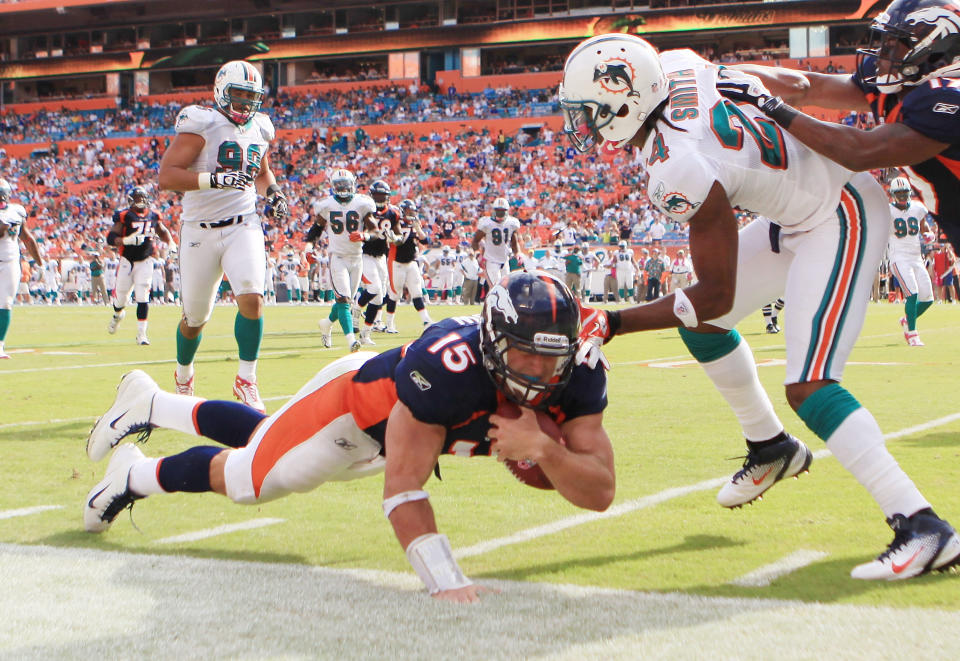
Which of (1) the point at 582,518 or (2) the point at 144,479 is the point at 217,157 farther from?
(1) the point at 582,518

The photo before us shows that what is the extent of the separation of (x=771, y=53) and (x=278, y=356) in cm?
3798

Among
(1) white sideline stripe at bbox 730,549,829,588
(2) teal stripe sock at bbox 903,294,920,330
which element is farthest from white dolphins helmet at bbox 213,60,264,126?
(2) teal stripe sock at bbox 903,294,920,330

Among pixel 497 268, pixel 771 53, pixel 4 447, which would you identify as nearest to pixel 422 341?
pixel 4 447

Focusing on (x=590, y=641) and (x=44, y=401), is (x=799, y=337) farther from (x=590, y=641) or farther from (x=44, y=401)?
(x=44, y=401)

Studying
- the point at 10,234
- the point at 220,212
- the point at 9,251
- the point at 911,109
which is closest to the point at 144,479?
the point at 911,109

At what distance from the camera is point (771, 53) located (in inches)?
1754

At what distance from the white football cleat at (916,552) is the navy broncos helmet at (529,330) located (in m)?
1.09

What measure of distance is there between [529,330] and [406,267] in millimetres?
13372

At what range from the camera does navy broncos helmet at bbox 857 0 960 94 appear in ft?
11.5

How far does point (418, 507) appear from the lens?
9.64 feet

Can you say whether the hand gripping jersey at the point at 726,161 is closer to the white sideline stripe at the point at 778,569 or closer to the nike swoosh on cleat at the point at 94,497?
the white sideline stripe at the point at 778,569

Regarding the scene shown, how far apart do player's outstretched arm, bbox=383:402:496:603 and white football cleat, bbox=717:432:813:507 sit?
4.71 ft

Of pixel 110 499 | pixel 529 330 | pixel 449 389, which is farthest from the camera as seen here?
pixel 110 499

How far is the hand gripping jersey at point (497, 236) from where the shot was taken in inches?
714
